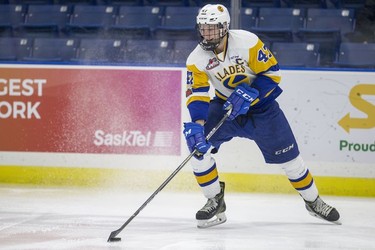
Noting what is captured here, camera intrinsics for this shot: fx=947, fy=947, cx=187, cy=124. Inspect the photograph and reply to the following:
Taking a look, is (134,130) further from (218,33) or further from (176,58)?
(218,33)

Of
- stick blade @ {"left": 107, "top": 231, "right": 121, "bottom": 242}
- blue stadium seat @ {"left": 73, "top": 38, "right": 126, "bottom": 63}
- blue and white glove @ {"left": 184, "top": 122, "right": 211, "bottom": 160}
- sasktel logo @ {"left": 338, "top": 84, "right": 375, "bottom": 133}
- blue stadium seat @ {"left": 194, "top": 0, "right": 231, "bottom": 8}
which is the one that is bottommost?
stick blade @ {"left": 107, "top": 231, "right": 121, "bottom": 242}

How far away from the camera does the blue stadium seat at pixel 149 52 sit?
23.6ft

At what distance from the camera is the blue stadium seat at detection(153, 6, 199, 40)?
24.3 feet

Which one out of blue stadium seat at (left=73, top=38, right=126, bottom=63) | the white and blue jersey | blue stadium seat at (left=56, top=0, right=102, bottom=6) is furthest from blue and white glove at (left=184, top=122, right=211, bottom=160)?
blue stadium seat at (left=56, top=0, right=102, bottom=6)

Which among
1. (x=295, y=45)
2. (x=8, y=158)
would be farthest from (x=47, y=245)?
(x=295, y=45)

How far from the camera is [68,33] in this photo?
25.6 feet

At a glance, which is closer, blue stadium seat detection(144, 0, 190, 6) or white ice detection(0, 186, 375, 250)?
white ice detection(0, 186, 375, 250)

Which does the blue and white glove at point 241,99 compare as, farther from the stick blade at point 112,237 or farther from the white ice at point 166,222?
the stick blade at point 112,237

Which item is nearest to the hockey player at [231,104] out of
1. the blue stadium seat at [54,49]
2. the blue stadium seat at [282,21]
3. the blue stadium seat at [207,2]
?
the blue stadium seat at [207,2]

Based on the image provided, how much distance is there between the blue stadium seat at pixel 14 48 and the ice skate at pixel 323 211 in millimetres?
2935

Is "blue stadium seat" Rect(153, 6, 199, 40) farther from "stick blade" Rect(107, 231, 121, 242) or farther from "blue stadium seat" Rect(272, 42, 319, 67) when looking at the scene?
"stick blade" Rect(107, 231, 121, 242)

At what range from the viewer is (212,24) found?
511 cm

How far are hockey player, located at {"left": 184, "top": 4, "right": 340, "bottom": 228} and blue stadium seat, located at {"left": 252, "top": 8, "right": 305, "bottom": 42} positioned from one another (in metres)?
1.97

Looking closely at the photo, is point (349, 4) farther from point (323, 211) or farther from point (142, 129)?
point (323, 211)
